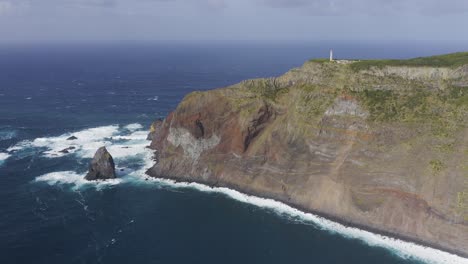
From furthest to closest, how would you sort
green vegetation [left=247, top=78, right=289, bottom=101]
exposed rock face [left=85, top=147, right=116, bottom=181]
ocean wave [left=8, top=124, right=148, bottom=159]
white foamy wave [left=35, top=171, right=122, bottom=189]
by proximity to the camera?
1. ocean wave [left=8, top=124, right=148, bottom=159]
2. exposed rock face [left=85, top=147, right=116, bottom=181]
3. green vegetation [left=247, top=78, right=289, bottom=101]
4. white foamy wave [left=35, top=171, right=122, bottom=189]

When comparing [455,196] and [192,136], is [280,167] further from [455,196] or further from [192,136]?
[455,196]

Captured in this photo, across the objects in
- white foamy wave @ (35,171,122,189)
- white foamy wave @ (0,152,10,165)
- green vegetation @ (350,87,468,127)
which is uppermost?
green vegetation @ (350,87,468,127)

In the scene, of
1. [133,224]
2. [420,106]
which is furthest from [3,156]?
[420,106]

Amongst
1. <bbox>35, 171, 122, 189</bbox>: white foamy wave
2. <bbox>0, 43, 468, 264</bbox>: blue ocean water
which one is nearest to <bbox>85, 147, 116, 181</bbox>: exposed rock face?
<bbox>35, 171, 122, 189</bbox>: white foamy wave

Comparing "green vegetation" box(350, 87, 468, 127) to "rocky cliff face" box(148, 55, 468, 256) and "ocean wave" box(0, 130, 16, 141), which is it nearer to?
"rocky cliff face" box(148, 55, 468, 256)

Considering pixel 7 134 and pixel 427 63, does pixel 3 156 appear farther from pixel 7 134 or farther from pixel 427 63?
pixel 427 63

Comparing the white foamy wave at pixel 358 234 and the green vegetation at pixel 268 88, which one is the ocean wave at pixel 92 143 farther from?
the green vegetation at pixel 268 88

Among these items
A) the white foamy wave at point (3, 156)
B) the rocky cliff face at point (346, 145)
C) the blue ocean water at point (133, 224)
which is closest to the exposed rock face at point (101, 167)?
the blue ocean water at point (133, 224)

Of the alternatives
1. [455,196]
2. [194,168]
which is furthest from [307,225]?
[194,168]
